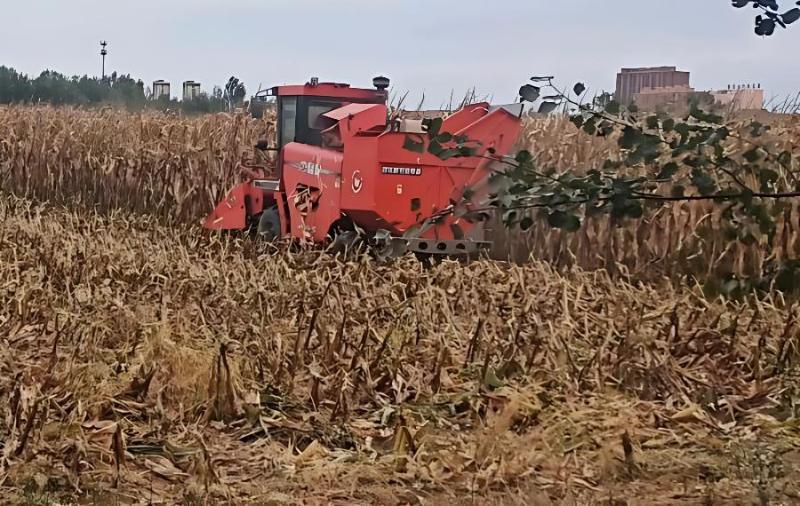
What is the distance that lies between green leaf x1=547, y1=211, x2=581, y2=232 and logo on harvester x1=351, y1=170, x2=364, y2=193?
529cm

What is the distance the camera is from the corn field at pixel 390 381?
→ 3480 millimetres

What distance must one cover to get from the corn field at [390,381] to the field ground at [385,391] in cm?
1

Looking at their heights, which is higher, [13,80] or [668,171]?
[13,80]

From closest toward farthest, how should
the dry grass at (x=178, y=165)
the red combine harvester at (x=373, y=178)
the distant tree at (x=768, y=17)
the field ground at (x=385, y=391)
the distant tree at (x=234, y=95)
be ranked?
the distant tree at (x=768, y=17), the field ground at (x=385, y=391), the red combine harvester at (x=373, y=178), the dry grass at (x=178, y=165), the distant tree at (x=234, y=95)

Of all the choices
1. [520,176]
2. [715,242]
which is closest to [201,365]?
[520,176]

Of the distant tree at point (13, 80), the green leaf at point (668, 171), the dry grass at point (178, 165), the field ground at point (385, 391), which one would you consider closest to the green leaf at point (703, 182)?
the green leaf at point (668, 171)

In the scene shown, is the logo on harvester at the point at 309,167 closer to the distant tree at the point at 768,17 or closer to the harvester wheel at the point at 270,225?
the harvester wheel at the point at 270,225

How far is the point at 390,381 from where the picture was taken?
4.54 metres

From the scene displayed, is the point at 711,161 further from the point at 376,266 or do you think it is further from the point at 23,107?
the point at 23,107

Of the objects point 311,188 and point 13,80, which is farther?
point 13,80

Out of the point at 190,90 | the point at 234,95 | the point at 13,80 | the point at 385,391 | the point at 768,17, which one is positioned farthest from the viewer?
the point at 13,80

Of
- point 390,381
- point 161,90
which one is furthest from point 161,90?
point 390,381

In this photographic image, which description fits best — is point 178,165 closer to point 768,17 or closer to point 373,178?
point 373,178

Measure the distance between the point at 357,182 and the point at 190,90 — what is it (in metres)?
9.20
